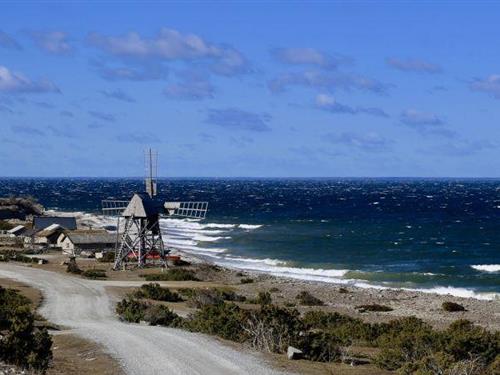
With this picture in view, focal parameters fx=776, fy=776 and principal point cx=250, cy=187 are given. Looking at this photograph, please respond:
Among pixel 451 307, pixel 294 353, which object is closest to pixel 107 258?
pixel 451 307

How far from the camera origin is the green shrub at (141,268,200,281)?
5333 centimetres

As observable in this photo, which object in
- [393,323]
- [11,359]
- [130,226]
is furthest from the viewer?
[130,226]

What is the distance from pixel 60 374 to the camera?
20.1m

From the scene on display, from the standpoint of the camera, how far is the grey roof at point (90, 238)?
231 ft

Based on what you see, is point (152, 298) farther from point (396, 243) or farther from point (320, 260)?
point (396, 243)

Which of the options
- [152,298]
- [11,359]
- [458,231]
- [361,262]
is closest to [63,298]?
[152,298]

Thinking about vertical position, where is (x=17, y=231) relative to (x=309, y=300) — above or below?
above

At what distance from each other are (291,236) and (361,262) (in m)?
25.8

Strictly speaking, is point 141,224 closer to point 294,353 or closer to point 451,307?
point 451,307

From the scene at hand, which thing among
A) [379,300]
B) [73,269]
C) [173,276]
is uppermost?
[73,269]

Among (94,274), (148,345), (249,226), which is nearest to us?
(148,345)

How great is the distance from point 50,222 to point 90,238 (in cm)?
1190

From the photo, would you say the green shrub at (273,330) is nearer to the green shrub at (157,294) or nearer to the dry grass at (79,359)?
the dry grass at (79,359)

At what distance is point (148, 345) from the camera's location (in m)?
24.3
